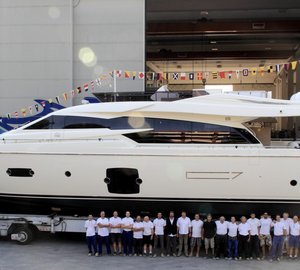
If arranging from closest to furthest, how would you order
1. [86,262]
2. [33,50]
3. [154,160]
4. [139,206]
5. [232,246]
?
[86,262], [232,246], [154,160], [139,206], [33,50]

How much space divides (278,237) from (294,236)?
0.32 m

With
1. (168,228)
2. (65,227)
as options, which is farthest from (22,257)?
(168,228)

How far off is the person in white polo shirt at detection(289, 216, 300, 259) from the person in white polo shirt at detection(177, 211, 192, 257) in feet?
6.63

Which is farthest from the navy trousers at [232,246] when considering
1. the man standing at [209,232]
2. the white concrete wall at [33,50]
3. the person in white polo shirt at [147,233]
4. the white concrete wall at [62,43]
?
the white concrete wall at [33,50]

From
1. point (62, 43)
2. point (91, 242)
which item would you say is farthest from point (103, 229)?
point (62, 43)

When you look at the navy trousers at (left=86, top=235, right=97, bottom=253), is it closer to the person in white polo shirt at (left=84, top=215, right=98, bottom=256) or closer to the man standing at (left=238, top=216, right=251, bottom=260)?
the person in white polo shirt at (left=84, top=215, right=98, bottom=256)

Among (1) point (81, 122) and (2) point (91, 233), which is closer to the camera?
(2) point (91, 233)

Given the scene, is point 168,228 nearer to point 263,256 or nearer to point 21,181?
point 263,256

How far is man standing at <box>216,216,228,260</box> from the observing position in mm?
8860

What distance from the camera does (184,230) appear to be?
8.99 metres

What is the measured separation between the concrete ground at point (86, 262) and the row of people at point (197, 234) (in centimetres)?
27

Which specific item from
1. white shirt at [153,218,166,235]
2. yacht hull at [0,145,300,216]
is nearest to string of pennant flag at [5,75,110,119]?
yacht hull at [0,145,300,216]

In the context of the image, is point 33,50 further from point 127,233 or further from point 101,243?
point 127,233

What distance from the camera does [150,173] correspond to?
30.8 feet
